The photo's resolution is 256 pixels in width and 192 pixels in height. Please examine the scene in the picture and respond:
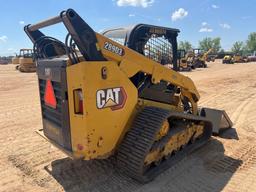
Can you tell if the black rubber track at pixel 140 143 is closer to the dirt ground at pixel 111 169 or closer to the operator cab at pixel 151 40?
the dirt ground at pixel 111 169

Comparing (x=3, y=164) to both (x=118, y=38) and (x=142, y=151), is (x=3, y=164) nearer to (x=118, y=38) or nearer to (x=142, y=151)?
(x=142, y=151)

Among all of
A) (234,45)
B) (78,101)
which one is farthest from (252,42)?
(78,101)

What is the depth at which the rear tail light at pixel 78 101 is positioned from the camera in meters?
3.50

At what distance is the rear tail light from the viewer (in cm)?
350

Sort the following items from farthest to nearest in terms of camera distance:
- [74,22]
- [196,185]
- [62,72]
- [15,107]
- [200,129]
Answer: [15,107] → [200,129] → [196,185] → [62,72] → [74,22]

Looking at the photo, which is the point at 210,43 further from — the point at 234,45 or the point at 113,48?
the point at 113,48

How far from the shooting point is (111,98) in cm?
367

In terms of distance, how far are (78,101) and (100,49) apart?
0.70 metres

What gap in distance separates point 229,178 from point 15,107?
25.3ft

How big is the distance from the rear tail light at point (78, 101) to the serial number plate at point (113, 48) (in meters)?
0.67

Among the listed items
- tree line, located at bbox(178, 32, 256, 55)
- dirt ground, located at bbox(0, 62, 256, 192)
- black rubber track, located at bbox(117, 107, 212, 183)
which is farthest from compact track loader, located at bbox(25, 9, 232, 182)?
tree line, located at bbox(178, 32, 256, 55)

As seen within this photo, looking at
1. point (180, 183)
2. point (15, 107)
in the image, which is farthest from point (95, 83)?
point (15, 107)

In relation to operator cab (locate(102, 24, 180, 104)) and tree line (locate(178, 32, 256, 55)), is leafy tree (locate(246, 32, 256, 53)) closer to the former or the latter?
tree line (locate(178, 32, 256, 55))

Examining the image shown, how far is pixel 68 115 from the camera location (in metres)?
3.69
